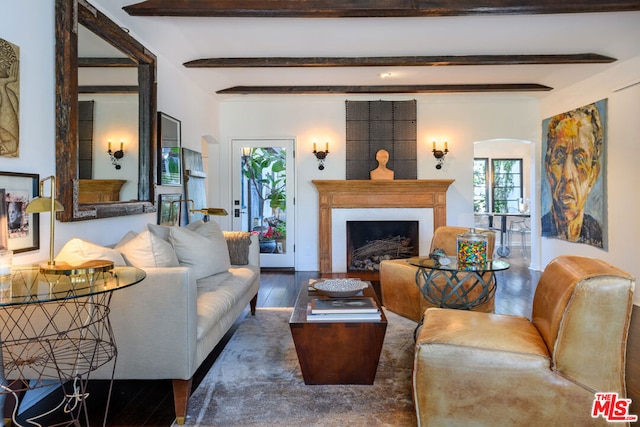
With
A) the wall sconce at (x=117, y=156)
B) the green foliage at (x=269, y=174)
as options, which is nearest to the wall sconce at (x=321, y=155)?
the green foliage at (x=269, y=174)

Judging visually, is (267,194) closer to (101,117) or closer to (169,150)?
(169,150)

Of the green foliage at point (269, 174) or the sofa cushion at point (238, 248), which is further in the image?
the green foliage at point (269, 174)

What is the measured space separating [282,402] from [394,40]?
10.8 ft

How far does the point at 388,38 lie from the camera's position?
151 inches

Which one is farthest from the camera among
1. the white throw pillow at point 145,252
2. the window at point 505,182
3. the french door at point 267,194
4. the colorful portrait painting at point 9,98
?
the window at point 505,182

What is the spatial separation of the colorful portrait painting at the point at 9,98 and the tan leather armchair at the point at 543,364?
→ 2198 millimetres

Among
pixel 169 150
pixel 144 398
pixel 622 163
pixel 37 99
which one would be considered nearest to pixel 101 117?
pixel 37 99

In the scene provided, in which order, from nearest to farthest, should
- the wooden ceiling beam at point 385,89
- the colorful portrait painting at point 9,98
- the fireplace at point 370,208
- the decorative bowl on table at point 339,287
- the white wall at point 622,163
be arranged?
the colorful portrait painting at point 9,98
the decorative bowl on table at point 339,287
the white wall at point 622,163
the wooden ceiling beam at point 385,89
the fireplace at point 370,208

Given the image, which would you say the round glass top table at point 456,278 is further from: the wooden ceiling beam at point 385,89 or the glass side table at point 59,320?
the wooden ceiling beam at point 385,89

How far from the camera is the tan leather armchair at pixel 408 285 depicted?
141 inches

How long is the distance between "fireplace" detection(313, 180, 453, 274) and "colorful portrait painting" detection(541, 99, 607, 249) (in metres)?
1.39

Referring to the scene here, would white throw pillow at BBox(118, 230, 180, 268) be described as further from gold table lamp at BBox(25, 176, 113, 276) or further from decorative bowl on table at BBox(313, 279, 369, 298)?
decorative bowl on table at BBox(313, 279, 369, 298)

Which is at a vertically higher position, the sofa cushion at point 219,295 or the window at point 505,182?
the window at point 505,182

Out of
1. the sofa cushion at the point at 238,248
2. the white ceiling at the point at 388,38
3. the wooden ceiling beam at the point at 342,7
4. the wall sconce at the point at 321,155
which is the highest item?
the white ceiling at the point at 388,38
